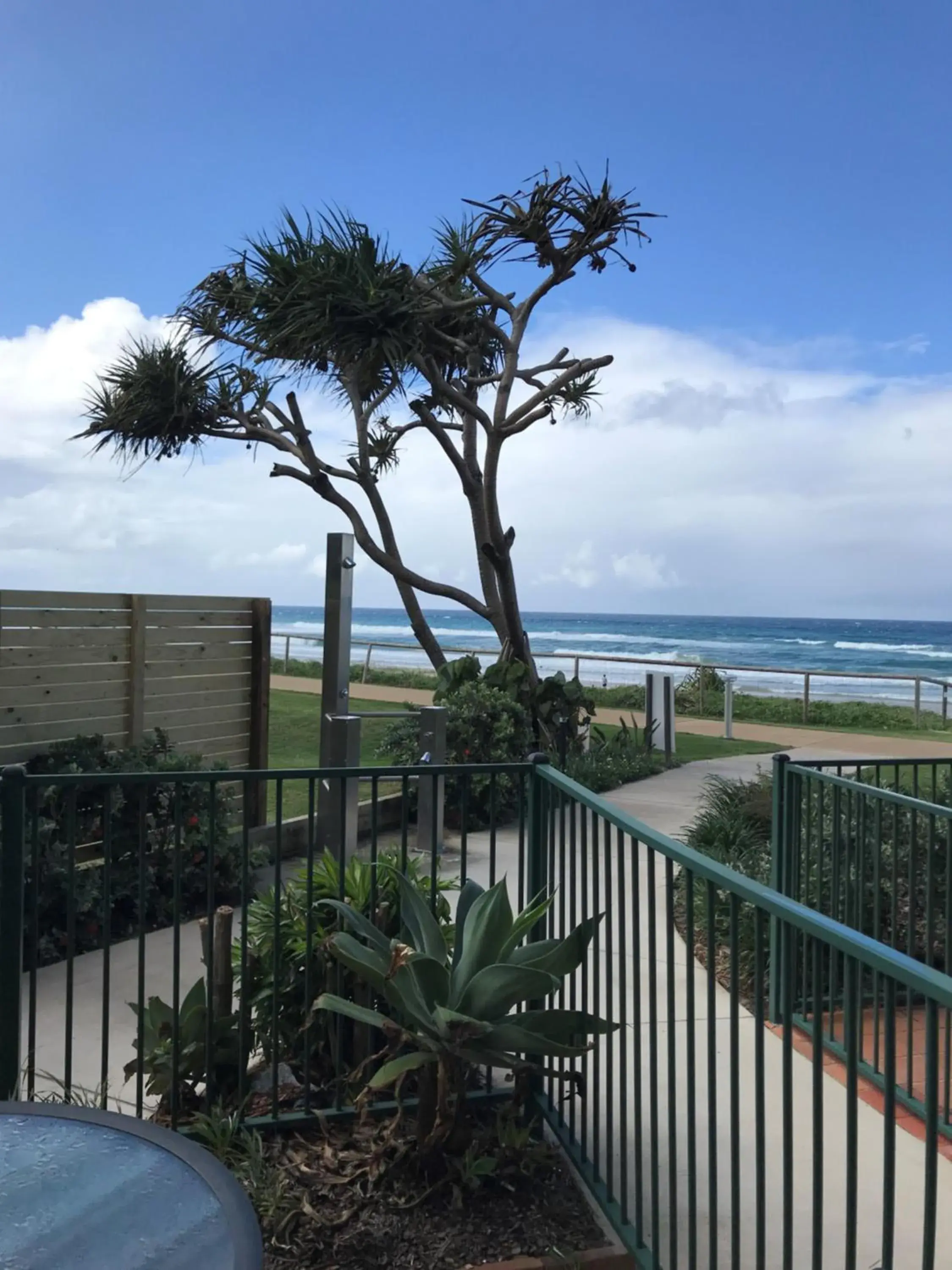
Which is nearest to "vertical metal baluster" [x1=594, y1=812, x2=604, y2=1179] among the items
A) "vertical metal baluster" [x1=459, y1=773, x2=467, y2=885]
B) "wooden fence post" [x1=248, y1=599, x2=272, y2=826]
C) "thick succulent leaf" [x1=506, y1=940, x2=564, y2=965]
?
"thick succulent leaf" [x1=506, y1=940, x2=564, y2=965]

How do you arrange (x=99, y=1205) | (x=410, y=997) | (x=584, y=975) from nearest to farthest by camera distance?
1. (x=99, y=1205)
2. (x=410, y=997)
3. (x=584, y=975)

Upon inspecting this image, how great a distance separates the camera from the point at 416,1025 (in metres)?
2.65

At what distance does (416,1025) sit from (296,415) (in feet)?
30.3

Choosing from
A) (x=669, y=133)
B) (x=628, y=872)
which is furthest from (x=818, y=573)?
(x=628, y=872)

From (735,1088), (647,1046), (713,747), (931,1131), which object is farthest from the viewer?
(713,747)

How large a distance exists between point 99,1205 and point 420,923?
1273 mm

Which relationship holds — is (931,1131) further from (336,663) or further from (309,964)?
(336,663)

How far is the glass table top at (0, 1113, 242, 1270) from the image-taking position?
139cm

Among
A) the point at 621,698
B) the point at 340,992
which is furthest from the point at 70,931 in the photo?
the point at 621,698

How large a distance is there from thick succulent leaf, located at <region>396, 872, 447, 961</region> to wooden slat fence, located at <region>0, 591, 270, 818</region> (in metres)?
3.71

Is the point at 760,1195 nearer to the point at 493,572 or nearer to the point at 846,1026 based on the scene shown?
the point at 846,1026

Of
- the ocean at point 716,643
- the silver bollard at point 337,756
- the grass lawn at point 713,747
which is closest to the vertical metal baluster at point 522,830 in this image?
the silver bollard at point 337,756

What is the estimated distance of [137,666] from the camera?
630 centimetres

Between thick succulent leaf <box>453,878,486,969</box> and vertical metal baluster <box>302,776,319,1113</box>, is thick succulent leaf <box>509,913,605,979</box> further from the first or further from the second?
vertical metal baluster <box>302,776,319,1113</box>
